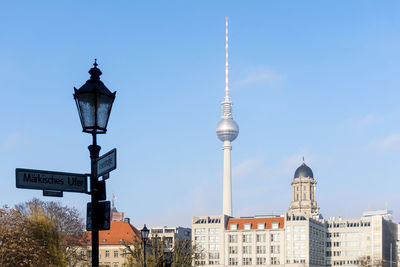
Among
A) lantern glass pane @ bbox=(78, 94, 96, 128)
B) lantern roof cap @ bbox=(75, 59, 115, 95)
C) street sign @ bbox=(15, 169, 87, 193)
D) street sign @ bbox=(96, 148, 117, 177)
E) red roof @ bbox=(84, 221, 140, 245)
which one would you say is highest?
lantern roof cap @ bbox=(75, 59, 115, 95)

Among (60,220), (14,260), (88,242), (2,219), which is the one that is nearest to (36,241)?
(14,260)

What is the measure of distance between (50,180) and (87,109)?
159cm

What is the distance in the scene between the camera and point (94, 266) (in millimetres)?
13555

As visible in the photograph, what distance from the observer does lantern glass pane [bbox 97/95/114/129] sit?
13.7 meters

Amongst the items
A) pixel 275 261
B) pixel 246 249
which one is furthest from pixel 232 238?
pixel 275 261

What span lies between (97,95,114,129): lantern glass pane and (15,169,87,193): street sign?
1.14m

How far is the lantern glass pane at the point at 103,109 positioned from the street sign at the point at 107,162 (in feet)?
1.92

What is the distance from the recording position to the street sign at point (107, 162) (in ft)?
44.8

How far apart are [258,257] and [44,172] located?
170 metres

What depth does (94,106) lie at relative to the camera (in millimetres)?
13703

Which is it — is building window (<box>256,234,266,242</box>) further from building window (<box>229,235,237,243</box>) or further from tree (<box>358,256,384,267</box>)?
tree (<box>358,256,384,267</box>)

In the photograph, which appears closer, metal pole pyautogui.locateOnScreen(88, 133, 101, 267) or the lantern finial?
metal pole pyautogui.locateOnScreen(88, 133, 101, 267)

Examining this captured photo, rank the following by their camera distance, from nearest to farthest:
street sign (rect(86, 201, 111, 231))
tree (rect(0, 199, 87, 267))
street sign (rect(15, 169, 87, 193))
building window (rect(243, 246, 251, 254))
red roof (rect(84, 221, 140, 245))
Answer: street sign (rect(15, 169, 87, 193)) < street sign (rect(86, 201, 111, 231)) < tree (rect(0, 199, 87, 267)) < red roof (rect(84, 221, 140, 245)) < building window (rect(243, 246, 251, 254))

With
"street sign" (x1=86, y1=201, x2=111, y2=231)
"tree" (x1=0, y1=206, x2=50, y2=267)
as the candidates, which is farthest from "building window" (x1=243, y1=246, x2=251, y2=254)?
"street sign" (x1=86, y1=201, x2=111, y2=231)
